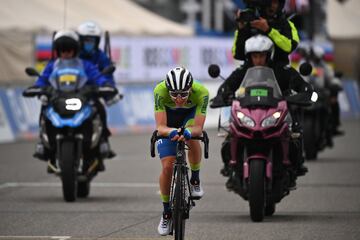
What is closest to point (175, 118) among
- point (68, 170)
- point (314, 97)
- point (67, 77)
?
point (314, 97)

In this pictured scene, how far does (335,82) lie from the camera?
22.3 m

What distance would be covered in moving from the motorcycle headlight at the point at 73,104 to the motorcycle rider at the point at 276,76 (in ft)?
7.17

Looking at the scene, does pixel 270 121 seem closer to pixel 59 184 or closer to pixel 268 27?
pixel 268 27

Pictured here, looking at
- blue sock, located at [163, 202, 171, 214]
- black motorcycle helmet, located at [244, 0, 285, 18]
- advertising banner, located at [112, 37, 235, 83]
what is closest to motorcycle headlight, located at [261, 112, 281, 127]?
black motorcycle helmet, located at [244, 0, 285, 18]

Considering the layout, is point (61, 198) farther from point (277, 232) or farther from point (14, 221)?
point (277, 232)

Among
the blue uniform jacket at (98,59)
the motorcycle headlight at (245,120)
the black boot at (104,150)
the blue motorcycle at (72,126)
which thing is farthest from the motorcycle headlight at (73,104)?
the motorcycle headlight at (245,120)

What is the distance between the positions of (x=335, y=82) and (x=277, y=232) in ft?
35.3

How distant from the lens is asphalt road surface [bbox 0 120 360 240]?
11922 mm

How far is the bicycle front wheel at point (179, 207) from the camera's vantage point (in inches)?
408

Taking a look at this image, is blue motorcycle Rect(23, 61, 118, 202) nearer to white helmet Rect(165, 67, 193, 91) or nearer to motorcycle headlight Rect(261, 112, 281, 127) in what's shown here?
motorcycle headlight Rect(261, 112, 281, 127)

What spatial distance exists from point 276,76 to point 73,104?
2.71 meters

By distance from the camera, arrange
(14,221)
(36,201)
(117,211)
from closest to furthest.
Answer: (14,221), (117,211), (36,201)

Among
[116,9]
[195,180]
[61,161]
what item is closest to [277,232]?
[195,180]

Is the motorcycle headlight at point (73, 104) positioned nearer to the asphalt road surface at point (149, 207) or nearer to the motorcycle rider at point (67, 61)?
the motorcycle rider at point (67, 61)
